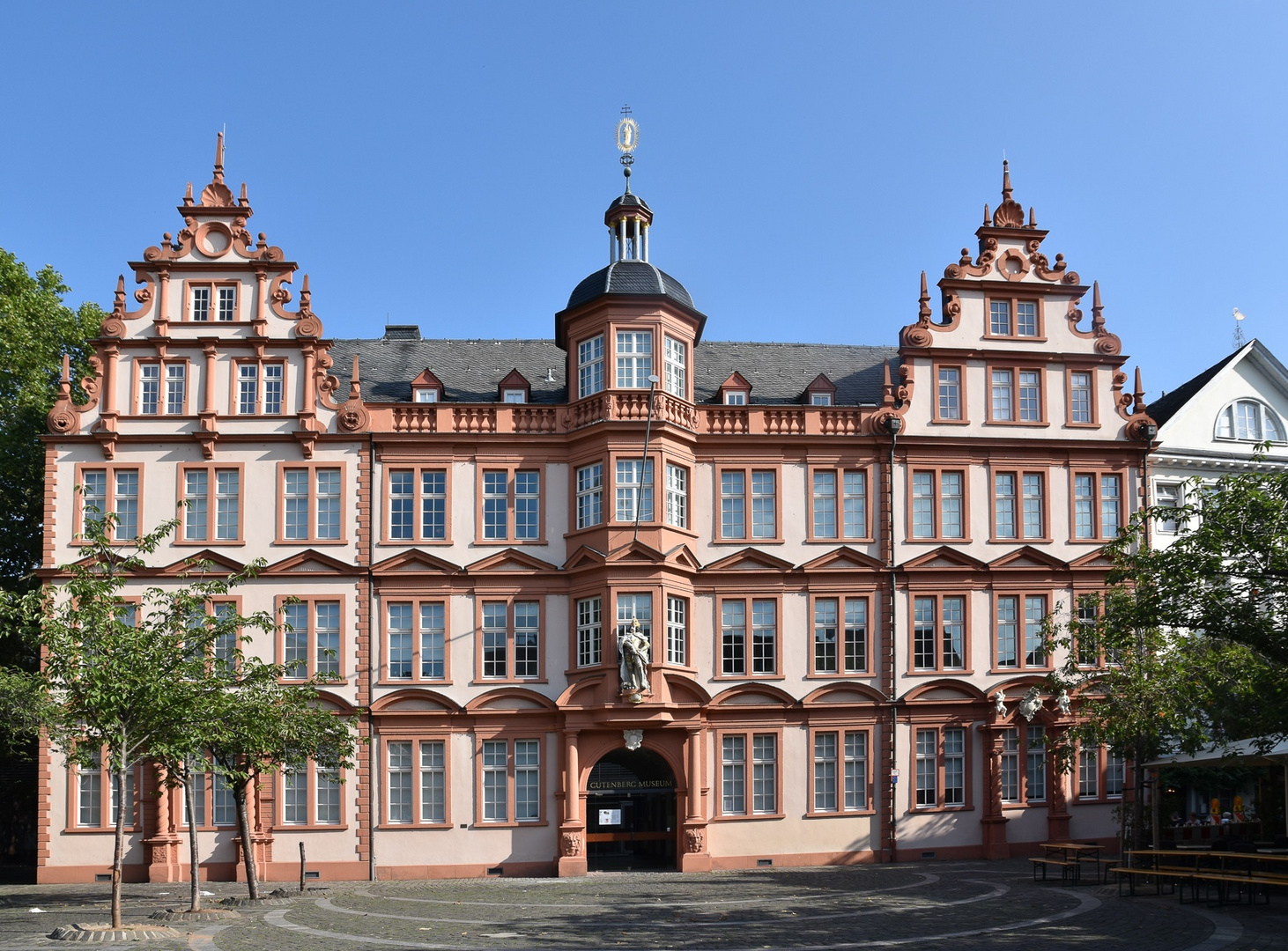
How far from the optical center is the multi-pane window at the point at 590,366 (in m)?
41.5

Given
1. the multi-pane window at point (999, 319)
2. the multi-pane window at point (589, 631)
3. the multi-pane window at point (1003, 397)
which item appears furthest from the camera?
the multi-pane window at point (999, 319)

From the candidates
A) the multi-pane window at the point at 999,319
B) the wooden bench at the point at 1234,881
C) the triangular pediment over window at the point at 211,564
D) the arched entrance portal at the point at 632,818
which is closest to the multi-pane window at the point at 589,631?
the arched entrance portal at the point at 632,818

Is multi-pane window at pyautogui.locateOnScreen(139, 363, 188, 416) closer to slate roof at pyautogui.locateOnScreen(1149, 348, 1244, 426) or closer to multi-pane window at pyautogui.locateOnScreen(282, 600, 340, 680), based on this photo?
multi-pane window at pyautogui.locateOnScreen(282, 600, 340, 680)

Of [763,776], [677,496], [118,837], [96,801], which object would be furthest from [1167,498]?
[118,837]

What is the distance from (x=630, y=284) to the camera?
4169 cm

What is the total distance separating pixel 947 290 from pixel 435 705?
19162mm

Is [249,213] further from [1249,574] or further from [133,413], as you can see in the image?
[1249,574]

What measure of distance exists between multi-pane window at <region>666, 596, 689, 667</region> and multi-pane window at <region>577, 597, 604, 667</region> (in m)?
1.80

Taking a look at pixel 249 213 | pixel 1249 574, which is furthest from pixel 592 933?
pixel 249 213

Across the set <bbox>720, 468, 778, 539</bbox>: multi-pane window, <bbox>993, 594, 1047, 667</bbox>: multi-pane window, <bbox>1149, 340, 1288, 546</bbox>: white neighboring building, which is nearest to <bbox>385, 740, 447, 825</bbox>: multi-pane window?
<bbox>720, 468, 778, 539</bbox>: multi-pane window

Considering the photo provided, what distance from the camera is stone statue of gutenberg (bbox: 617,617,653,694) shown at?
3897 centimetres

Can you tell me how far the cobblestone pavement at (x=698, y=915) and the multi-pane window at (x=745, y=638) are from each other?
5940 millimetres

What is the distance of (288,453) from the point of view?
40969 mm

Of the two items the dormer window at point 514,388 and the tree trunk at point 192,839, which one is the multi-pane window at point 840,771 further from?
the tree trunk at point 192,839
